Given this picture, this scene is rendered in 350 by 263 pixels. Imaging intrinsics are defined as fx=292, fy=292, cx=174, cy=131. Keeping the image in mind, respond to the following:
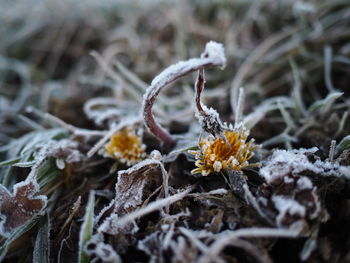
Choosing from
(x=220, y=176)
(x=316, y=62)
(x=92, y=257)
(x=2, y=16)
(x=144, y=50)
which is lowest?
(x=92, y=257)

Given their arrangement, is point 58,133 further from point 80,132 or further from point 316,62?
point 316,62

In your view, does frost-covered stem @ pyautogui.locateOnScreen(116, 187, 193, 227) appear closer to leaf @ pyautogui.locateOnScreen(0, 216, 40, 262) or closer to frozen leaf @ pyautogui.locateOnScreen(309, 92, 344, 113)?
leaf @ pyautogui.locateOnScreen(0, 216, 40, 262)

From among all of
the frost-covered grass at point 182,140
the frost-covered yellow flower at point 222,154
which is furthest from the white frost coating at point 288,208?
the frost-covered yellow flower at point 222,154

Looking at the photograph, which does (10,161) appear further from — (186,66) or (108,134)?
(186,66)

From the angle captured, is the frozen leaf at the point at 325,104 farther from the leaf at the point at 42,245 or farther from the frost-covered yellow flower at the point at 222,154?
the leaf at the point at 42,245

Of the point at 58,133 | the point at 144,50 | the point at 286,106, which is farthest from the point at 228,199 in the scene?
the point at 144,50

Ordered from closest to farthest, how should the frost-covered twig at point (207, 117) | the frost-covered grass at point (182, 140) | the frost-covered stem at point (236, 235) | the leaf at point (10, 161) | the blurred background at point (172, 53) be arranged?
the frost-covered stem at point (236, 235)
the frost-covered grass at point (182, 140)
the frost-covered twig at point (207, 117)
the leaf at point (10, 161)
the blurred background at point (172, 53)

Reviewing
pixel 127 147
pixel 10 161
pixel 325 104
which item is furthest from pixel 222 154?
pixel 10 161
